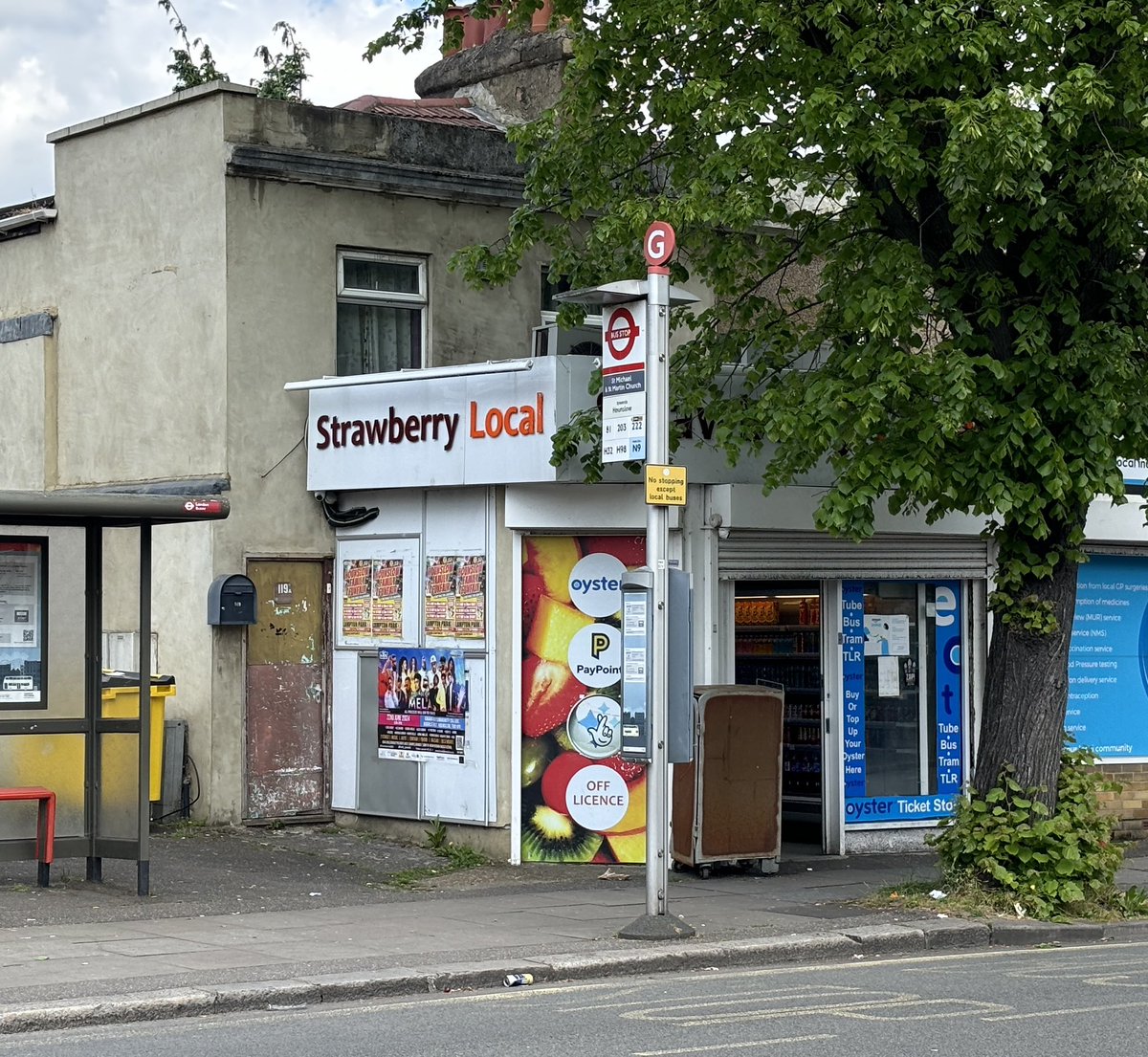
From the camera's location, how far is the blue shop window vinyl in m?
16.4

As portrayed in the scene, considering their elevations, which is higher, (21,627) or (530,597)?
(530,597)

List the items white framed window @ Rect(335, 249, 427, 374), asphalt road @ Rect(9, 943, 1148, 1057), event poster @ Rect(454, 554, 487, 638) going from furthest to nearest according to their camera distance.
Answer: white framed window @ Rect(335, 249, 427, 374), event poster @ Rect(454, 554, 487, 638), asphalt road @ Rect(9, 943, 1148, 1057)

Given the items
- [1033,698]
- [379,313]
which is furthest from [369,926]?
[379,313]

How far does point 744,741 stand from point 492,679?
2295 mm

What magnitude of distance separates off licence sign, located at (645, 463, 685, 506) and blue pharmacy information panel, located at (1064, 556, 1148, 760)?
8228 mm

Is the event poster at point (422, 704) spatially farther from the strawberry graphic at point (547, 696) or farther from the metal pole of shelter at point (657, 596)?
the metal pole of shelter at point (657, 596)

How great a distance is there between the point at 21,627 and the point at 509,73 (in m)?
11.2

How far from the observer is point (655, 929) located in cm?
1115

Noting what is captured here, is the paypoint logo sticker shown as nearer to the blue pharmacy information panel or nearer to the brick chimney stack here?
the blue pharmacy information panel

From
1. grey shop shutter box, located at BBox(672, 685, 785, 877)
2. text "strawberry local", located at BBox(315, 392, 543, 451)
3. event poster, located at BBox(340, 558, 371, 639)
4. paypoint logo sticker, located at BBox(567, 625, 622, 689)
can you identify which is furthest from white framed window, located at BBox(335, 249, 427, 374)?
grey shop shutter box, located at BBox(672, 685, 785, 877)

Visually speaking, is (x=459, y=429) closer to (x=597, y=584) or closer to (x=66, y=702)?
(x=597, y=584)

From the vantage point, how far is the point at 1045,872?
41.2ft

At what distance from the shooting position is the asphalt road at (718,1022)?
26.0 feet

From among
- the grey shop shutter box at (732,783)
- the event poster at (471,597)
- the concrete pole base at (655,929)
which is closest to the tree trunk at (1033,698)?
the grey shop shutter box at (732,783)
